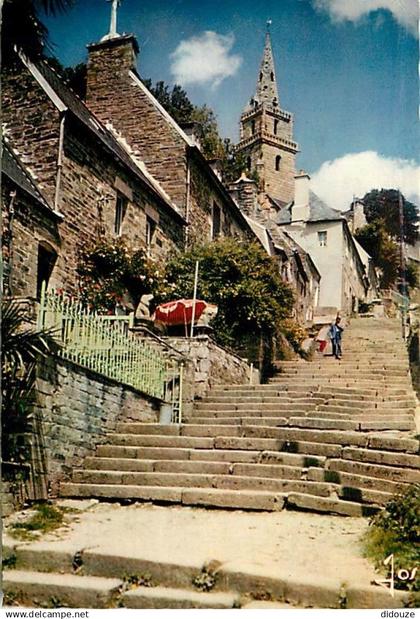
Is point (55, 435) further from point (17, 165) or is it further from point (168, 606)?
point (17, 165)

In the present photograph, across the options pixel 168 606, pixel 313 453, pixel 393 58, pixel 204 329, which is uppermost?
pixel 393 58

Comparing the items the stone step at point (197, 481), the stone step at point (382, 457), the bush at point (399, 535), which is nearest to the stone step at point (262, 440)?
the stone step at point (382, 457)

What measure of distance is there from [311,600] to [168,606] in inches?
40.3

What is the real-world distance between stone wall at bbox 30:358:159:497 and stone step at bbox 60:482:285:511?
1.12 feet

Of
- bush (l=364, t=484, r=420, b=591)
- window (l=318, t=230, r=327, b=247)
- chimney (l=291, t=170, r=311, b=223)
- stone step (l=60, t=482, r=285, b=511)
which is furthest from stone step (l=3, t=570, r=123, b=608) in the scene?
window (l=318, t=230, r=327, b=247)

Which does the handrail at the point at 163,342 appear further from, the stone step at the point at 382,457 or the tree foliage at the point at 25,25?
the tree foliage at the point at 25,25

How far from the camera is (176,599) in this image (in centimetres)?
522

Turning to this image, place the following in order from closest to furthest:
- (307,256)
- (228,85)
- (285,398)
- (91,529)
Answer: (91,529)
(228,85)
(285,398)
(307,256)

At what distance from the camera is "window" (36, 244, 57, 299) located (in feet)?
43.3

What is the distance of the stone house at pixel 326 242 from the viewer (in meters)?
34.8

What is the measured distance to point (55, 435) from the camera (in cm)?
829

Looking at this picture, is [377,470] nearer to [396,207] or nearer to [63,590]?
[396,207]

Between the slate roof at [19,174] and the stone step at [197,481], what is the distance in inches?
234

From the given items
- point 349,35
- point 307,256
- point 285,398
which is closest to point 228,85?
point 349,35
